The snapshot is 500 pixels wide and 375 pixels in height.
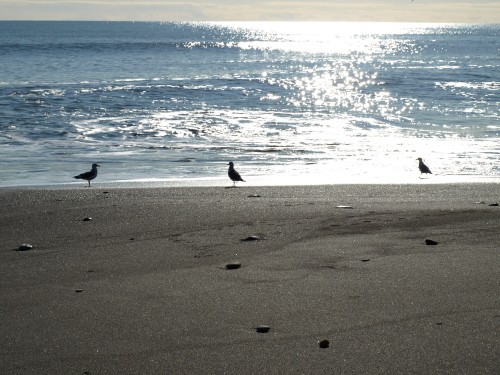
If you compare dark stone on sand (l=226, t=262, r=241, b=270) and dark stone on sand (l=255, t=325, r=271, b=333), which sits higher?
dark stone on sand (l=255, t=325, r=271, b=333)

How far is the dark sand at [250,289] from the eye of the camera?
→ 4457mm

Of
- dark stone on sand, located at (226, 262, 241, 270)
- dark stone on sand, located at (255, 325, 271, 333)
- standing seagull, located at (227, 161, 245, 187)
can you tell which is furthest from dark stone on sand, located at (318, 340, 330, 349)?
standing seagull, located at (227, 161, 245, 187)

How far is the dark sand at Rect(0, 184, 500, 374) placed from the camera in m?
4.46

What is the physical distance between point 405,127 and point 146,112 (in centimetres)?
821

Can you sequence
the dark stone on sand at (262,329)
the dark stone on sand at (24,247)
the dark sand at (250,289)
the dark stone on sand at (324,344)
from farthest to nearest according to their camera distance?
the dark stone on sand at (24,247) < the dark stone on sand at (262,329) < the dark stone on sand at (324,344) < the dark sand at (250,289)

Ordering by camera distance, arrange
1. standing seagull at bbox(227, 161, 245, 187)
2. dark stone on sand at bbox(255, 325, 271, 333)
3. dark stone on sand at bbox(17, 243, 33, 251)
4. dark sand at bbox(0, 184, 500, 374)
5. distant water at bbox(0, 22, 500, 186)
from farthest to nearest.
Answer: distant water at bbox(0, 22, 500, 186), standing seagull at bbox(227, 161, 245, 187), dark stone on sand at bbox(17, 243, 33, 251), dark stone on sand at bbox(255, 325, 271, 333), dark sand at bbox(0, 184, 500, 374)

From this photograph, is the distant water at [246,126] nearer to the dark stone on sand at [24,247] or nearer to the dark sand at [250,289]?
the dark sand at [250,289]

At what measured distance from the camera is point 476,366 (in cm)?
423

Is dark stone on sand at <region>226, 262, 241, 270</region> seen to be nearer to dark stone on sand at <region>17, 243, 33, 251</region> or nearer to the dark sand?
the dark sand

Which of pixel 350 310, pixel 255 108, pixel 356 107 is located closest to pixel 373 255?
pixel 350 310

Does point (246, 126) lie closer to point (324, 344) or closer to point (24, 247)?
point (24, 247)

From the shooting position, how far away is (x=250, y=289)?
575 centimetres

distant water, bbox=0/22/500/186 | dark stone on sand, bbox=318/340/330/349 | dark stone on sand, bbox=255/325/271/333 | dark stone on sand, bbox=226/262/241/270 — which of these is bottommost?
distant water, bbox=0/22/500/186

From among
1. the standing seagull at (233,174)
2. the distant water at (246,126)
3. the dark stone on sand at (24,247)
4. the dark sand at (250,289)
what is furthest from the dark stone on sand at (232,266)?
the distant water at (246,126)
